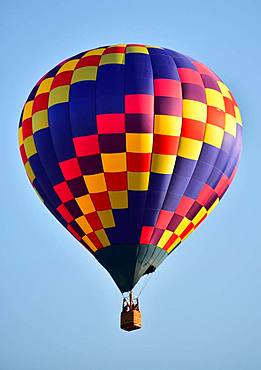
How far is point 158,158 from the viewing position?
835 inches

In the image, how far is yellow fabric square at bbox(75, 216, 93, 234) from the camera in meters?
21.5

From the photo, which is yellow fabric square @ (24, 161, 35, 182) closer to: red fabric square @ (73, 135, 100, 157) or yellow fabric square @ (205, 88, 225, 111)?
red fabric square @ (73, 135, 100, 157)

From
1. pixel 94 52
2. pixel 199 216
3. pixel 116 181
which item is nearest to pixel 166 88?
pixel 94 52

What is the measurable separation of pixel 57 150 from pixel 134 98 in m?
1.77

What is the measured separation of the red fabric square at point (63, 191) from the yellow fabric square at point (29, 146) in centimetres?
91

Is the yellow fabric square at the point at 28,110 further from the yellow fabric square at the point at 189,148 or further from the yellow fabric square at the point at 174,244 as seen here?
the yellow fabric square at the point at 174,244

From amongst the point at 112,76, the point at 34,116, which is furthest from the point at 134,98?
the point at 34,116

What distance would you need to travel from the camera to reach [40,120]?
71.9ft

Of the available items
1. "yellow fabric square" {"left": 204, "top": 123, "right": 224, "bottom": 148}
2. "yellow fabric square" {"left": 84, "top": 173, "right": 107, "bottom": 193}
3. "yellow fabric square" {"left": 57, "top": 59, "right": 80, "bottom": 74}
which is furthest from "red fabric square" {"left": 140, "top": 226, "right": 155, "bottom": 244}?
"yellow fabric square" {"left": 57, "top": 59, "right": 80, "bottom": 74}

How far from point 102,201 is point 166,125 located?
1.88 metres

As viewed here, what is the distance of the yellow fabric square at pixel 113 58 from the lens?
71.9 ft

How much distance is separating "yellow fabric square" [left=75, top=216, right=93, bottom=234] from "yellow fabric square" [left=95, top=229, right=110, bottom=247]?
19cm

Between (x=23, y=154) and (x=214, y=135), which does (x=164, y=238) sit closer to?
(x=214, y=135)

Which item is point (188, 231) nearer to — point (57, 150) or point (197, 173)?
point (197, 173)
